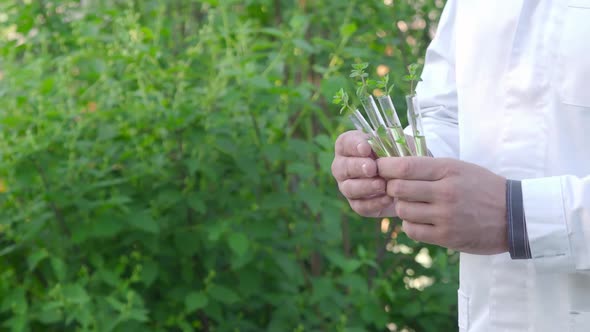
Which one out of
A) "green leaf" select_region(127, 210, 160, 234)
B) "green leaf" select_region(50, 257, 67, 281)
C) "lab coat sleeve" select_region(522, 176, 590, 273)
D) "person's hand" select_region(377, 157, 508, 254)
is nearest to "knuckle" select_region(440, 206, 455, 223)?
"person's hand" select_region(377, 157, 508, 254)

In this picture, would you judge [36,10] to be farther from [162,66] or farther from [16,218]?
[16,218]

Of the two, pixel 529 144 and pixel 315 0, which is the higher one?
pixel 529 144

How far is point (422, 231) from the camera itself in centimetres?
112

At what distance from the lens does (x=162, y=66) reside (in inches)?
102

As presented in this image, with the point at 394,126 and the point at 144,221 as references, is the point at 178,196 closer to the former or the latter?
the point at 144,221

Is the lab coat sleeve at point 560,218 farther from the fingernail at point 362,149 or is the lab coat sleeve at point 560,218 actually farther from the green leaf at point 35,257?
the green leaf at point 35,257

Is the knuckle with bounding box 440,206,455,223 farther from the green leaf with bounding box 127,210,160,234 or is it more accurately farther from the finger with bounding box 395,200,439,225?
the green leaf with bounding box 127,210,160,234

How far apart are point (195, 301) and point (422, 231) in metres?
1.34

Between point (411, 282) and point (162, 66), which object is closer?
point (162, 66)

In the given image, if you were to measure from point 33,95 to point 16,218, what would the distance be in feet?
1.18

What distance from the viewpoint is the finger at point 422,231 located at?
3.65ft

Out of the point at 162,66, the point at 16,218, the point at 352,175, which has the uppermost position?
the point at 352,175

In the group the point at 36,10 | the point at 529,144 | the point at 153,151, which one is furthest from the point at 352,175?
the point at 36,10

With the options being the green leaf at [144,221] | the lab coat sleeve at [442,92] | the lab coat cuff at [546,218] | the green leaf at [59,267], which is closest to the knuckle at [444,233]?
the lab coat cuff at [546,218]
